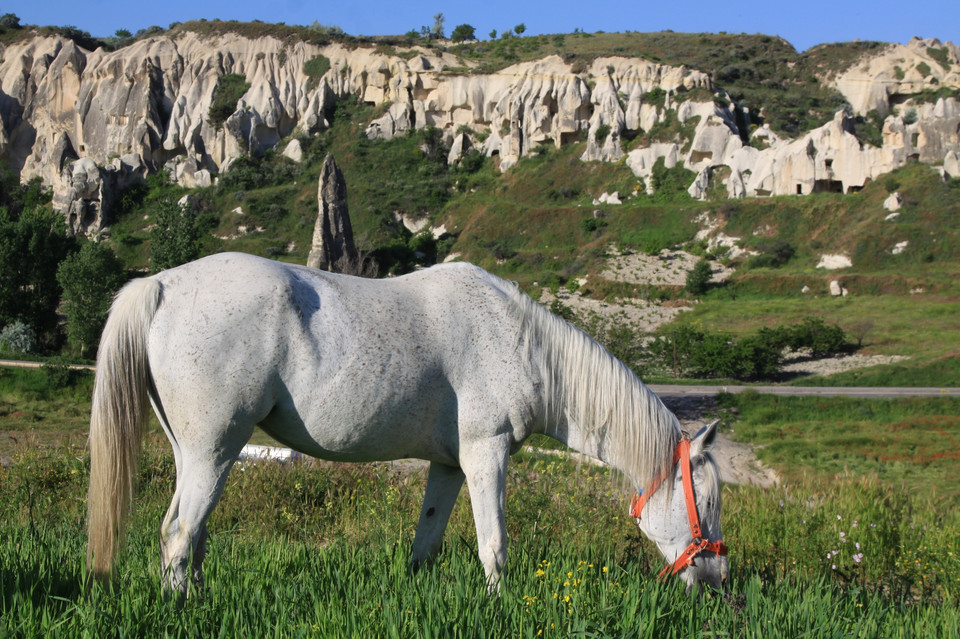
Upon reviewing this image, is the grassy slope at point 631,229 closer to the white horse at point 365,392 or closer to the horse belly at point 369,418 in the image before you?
the white horse at point 365,392

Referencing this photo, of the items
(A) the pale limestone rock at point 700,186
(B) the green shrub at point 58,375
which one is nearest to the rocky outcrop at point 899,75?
(A) the pale limestone rock at point 700,186

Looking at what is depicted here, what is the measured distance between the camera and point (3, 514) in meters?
6.37

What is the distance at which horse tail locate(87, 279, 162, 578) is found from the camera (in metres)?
3.56

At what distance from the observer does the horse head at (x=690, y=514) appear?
413cm

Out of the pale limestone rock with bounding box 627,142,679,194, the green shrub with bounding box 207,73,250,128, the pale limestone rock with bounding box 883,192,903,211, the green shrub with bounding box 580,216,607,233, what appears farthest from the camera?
the green shrub with bounding box 207,73,250,128

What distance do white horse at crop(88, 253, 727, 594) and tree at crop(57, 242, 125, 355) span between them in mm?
33088

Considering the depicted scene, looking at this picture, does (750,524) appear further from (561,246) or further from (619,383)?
(561,246)

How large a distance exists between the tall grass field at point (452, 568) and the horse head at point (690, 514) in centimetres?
20

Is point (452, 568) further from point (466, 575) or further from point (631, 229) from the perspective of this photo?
point (631, 229)

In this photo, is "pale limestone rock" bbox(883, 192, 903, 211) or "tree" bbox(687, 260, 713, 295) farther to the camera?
"pale limestone rock" bbox(883, 192, 903, 211)

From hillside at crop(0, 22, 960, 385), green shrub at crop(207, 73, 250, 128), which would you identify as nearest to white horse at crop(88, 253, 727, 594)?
hillside at crop(0, 22, 960, 385)

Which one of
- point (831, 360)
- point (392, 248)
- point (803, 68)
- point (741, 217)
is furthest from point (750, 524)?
point (803, 68)

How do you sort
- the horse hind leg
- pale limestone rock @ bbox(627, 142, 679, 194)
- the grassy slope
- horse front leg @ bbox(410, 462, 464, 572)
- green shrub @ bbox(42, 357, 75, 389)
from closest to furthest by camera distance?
the horse hind leg → horse front leg @ bbox(410, 462, 464, 572) → green shrub @ bbox(42, 357, 75, 389) → the grassy slope → pale limestone rock @ bbox(627, 142, 679, 194)

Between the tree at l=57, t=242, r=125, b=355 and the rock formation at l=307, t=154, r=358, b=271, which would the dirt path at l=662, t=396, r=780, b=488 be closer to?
the tree at l=57, t=242, r=125, b=355
